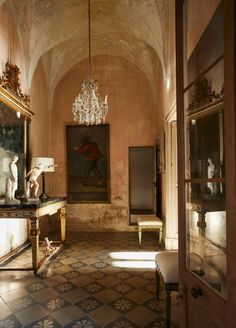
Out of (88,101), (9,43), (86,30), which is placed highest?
(86,30)

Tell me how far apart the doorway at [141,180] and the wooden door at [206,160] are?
4859 mm

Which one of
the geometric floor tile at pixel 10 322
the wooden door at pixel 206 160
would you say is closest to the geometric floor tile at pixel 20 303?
the geometric floor tile at pixel 10 322

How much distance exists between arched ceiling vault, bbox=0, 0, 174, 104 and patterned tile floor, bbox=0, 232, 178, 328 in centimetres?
380

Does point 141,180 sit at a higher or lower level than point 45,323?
higher

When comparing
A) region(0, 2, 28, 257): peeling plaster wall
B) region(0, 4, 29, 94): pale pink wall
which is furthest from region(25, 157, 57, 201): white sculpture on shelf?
region(0, 4, 29, 94): pale pink wall

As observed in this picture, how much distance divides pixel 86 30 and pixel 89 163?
332 cm

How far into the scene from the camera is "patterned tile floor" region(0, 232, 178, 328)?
228 centimetres

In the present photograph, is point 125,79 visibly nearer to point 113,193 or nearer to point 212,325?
point 113,193

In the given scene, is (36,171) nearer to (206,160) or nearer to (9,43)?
(9,43)

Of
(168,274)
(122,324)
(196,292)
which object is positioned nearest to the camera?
(196,292)

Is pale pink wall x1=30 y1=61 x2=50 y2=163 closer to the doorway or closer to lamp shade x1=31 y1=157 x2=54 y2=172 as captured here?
lamp shade x1=31 y1=157 x2=54 y2=172

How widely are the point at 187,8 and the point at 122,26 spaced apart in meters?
4.26

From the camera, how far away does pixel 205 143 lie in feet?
4.62

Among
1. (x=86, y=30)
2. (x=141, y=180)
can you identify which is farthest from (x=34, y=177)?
(x=86, y=30)
